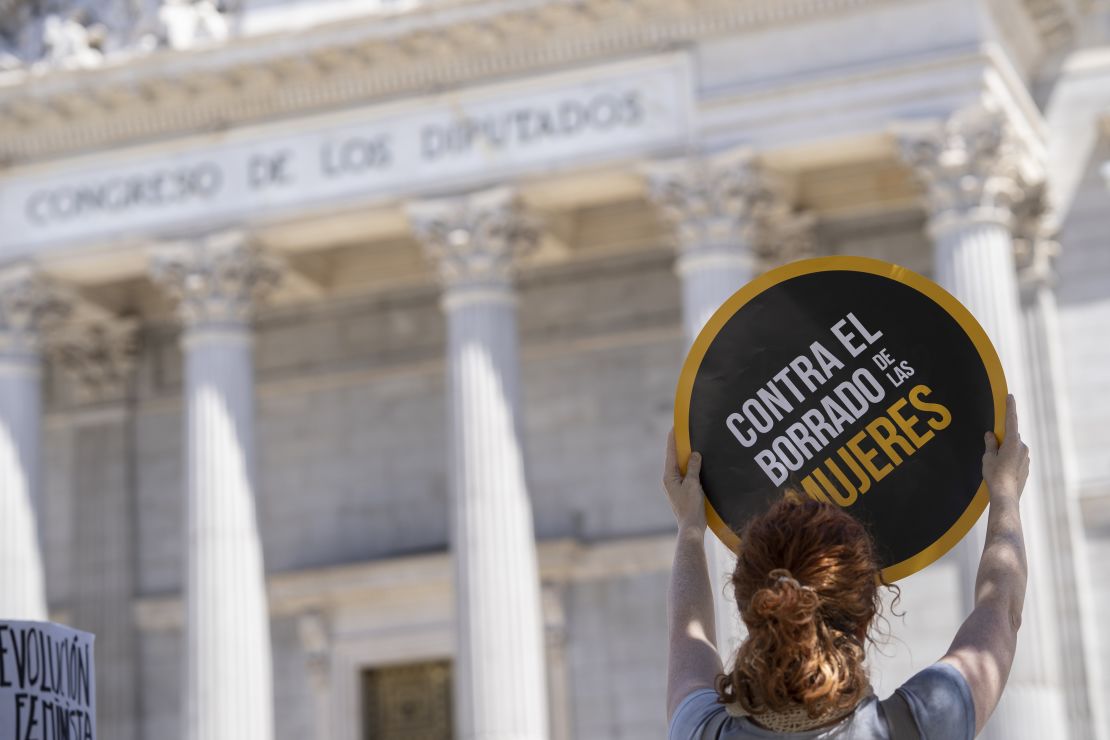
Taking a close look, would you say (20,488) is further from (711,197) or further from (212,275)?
(711,197)

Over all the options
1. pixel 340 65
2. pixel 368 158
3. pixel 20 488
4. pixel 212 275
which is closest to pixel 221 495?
pixel 212 275

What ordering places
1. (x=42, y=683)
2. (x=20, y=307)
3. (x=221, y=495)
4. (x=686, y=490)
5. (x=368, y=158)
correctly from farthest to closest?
(x=20, y=307) → (x=368, y=158) → (x=221, y=495) → (x=42, y=683) → (x=686, y=490)

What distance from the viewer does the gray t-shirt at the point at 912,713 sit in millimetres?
3832

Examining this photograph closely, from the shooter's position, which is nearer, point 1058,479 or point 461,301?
point 461,301

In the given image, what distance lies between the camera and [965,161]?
21781 millimetres

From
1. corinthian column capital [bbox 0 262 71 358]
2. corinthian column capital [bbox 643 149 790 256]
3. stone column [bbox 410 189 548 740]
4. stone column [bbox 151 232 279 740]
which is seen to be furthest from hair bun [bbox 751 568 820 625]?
corinthian column capital [bbox 0 262 71 358]

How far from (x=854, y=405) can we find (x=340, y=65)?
66.4 feet

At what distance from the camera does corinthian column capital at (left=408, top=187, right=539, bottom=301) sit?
23578mm

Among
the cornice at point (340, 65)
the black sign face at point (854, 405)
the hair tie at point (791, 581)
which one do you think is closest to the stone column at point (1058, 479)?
the cornice at point (340, 65)

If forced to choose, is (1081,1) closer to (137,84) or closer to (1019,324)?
(1019,324)

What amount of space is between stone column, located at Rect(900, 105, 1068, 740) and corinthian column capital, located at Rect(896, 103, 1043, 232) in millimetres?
12

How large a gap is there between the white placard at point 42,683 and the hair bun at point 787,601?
3263mm

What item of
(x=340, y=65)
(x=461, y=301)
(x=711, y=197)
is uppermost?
(x=340, y=65)

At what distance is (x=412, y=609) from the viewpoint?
91.1 ft
